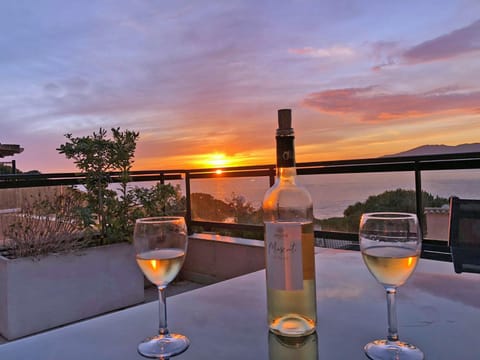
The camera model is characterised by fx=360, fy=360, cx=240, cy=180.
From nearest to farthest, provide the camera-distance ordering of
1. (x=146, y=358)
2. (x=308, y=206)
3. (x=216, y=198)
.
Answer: (x=146, y=358) < (x=308, y=206) < (x=216, y=198)

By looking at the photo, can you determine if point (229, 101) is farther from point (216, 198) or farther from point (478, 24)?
point (478, 24)

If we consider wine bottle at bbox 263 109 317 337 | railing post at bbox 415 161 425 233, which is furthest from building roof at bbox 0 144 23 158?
wine bottle at bbox 263 109 317 337

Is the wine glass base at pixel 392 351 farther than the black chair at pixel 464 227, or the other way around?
the black chair at pixel 464 227

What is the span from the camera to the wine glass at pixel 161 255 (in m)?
0.60

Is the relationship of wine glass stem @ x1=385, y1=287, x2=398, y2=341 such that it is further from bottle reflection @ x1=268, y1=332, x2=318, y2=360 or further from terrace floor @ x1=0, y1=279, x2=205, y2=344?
terrace floor @ x1=0, y1=279, x2=205, y2=344

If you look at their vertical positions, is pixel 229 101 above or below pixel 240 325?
above

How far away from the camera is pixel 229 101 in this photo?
18.9ft

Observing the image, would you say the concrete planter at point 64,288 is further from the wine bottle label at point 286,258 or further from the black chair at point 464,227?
the wine bottle label at point 286,258

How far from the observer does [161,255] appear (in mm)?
625

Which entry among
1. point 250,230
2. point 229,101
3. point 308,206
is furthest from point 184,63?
point 308,206

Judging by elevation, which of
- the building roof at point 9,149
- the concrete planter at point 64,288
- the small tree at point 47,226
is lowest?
the concrete planter at point 64,288

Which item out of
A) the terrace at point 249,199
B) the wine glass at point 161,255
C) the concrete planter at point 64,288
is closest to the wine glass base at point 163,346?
the wine glass at point 161,255

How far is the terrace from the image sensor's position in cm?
264

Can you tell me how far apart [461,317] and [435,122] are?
18.4 ft
